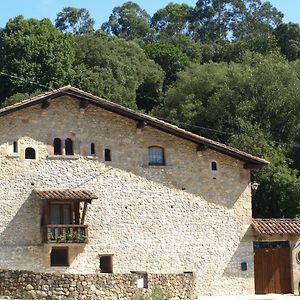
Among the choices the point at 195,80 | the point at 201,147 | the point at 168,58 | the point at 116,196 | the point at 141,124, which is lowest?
the point at 116,196

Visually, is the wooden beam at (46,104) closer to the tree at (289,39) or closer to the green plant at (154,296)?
the green plant at (154,296)

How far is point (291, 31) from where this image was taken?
300 ft

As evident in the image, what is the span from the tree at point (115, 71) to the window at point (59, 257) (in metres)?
36.1

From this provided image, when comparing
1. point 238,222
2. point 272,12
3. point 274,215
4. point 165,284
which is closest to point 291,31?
point 272,12

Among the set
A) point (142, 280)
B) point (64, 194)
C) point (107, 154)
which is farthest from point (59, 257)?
point (142, 280)

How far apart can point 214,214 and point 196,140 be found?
3528 millimetres

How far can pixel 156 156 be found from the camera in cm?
3766

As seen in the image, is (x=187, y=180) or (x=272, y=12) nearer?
(x=187, y=180)

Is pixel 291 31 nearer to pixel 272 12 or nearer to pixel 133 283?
pixel 272 12

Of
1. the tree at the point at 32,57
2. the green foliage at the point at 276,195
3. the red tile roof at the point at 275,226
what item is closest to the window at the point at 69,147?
the red tile roof at the point at 275,226

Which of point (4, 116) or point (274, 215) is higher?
point (4, 116)

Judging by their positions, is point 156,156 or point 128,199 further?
point 156,156

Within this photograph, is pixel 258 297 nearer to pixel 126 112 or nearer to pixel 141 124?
pixel 141 124

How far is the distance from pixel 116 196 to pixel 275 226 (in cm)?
751
